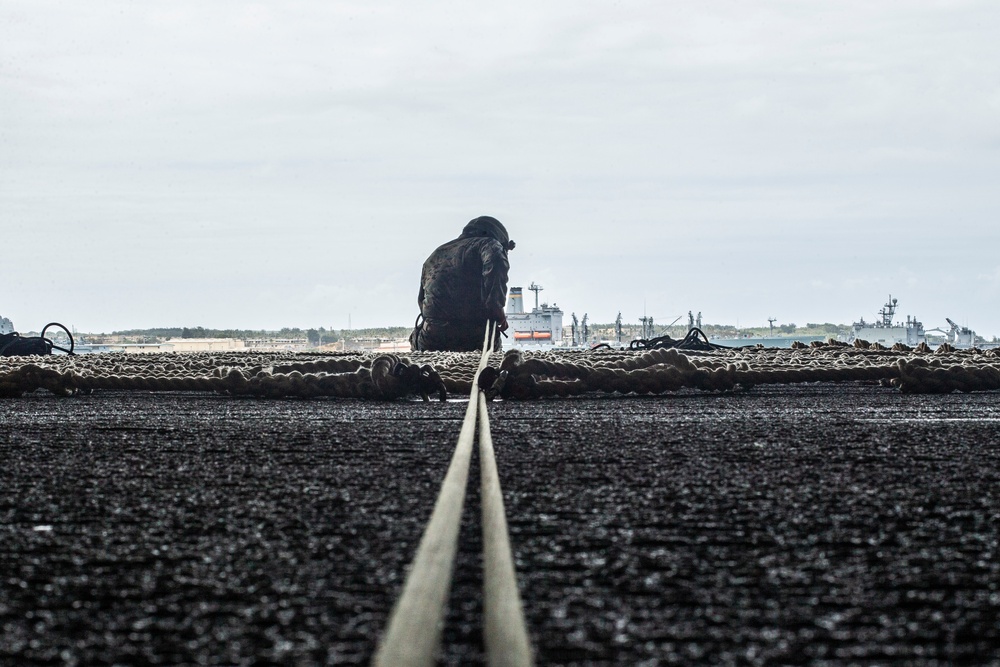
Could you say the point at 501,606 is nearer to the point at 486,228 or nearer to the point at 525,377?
the point at 525,377

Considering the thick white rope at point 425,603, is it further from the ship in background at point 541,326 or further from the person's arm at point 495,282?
the ship in background at point 541,326

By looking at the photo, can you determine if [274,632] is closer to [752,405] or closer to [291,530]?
[291,530]

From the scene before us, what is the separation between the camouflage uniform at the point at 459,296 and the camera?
13.6 m

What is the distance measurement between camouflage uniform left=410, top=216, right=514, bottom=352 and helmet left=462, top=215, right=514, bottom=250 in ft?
0.05

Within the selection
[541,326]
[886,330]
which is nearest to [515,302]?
[541,326]

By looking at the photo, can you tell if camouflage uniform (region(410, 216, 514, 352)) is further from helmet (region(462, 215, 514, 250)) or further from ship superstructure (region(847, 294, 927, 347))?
ship superstructure (region(847, 294, 927, 347))

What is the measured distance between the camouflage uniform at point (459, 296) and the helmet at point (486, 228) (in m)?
0.01

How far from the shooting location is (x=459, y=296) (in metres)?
13.7

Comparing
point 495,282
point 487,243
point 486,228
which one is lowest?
point 495,282

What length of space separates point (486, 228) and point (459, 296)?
1.09 meters

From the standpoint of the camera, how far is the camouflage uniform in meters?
13.6

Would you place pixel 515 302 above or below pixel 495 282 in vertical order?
above

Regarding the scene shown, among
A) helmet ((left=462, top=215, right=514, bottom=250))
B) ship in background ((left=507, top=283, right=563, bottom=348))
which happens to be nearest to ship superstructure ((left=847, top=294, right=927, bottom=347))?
ship in background ((left=507, top=283, right=563, bottom=348))

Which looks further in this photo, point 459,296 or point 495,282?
point 459,296
